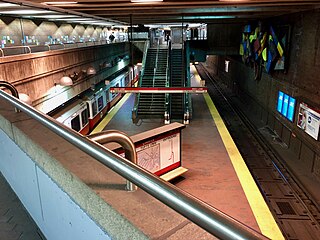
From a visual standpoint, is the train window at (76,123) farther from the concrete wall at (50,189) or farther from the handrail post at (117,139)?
the handrail post at (117,139)

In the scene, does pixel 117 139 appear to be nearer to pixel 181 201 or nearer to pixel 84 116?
pixel 181 201

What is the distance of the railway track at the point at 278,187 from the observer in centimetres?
651

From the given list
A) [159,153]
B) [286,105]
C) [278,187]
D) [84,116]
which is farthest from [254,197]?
[84,116]

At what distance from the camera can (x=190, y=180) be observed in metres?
6.81

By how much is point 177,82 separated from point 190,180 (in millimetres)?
8610

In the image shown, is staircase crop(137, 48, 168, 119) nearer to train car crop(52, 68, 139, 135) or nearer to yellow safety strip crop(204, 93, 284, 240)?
train car crop(52, 68, 139, 135)

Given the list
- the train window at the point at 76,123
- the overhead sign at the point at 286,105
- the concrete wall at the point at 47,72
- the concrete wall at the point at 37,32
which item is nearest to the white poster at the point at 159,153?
the concrete wall at the point at 47,72

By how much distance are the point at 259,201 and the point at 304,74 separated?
602cm

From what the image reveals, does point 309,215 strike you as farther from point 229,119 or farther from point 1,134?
point 229,119

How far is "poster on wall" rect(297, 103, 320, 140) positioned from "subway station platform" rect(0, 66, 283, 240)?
2.67 meters

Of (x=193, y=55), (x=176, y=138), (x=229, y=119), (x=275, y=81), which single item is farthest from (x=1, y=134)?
(x=193, y=55)

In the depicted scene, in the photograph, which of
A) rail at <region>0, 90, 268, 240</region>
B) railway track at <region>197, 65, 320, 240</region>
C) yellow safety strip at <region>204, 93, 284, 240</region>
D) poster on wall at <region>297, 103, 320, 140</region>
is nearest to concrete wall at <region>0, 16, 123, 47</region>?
yellow safety strip at <region>204, 93, 284, 240</region>

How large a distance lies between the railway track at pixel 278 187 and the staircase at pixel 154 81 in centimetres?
380

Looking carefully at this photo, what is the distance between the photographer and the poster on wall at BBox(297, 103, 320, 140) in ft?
28.6
